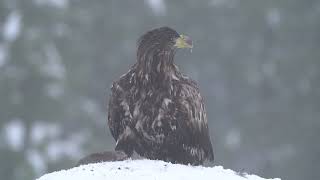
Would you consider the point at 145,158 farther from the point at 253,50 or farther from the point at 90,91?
the point at 253,50

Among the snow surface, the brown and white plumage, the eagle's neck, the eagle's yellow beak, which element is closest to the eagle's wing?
the brown and white plumage

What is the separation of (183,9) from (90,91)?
22.2 ft

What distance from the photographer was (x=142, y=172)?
11227mm

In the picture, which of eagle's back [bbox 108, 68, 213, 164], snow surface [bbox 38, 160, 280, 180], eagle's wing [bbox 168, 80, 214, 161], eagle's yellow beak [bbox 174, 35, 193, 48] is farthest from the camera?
eagle's yellow beak [bbox 174, 35, 193, 48]

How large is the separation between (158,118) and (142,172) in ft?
3.21

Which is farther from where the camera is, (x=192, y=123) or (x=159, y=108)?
(x=192, y=123)

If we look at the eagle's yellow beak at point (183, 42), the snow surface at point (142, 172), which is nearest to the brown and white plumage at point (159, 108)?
the eagle's yellow beak at point (183, 42)

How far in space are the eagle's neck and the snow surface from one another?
0.96 metres

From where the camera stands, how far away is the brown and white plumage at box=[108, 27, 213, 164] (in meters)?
12.1

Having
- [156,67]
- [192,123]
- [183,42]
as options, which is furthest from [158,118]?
[183,42]

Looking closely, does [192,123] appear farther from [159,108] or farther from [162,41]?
[162,41]

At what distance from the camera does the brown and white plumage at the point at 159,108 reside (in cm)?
1212

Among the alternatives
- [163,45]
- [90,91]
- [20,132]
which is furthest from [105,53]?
[163,45]

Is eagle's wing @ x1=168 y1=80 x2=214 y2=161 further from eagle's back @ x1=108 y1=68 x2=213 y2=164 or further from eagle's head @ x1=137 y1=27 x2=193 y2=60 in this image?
eagle's head @ x1=137 y1=27 x2=193 y2=60
